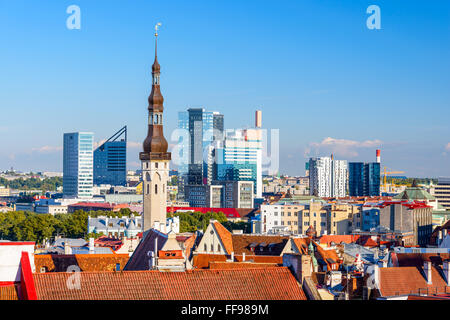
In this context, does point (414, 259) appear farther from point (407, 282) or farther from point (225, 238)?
point (225, 238)

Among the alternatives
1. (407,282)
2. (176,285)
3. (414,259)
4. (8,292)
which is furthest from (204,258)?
(8,292)

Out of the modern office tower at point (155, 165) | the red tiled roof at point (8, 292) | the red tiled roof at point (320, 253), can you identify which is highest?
the modern office tower at point (155, 165)

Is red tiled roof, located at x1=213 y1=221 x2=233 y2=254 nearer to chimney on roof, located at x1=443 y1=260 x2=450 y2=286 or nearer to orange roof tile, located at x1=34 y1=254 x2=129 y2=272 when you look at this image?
orange roof tile, located at x1=34 y1=254 x2=129 y2=272

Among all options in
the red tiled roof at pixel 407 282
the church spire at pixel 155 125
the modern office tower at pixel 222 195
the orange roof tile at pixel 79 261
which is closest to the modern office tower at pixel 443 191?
the modern office tower at pixel 222 195

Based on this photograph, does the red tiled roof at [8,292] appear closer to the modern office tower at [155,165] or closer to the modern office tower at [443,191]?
the modern office tower at [155,165]
